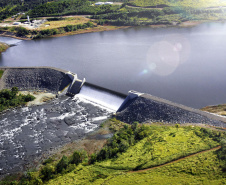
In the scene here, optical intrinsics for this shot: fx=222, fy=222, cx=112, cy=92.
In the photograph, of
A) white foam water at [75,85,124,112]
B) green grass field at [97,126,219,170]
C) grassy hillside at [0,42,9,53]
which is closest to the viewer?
green grass field at [97,126,219,170]

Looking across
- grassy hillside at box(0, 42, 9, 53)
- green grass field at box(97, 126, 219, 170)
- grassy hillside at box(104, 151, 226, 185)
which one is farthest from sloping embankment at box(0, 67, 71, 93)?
grassy hillside at box(0, 42, 9, 53)

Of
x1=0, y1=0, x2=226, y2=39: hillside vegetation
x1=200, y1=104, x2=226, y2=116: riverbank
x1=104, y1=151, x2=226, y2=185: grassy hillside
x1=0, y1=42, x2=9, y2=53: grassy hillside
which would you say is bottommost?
x1=104, y1=151, x2=226, y2=185: grassy hillside

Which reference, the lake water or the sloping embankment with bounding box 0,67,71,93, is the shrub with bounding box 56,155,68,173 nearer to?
the lake water

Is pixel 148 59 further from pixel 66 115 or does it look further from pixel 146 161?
pixel 146 161

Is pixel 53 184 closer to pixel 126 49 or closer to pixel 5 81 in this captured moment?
pixel 5 81

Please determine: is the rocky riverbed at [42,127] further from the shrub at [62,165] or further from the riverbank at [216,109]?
the riverbank at [216,109]

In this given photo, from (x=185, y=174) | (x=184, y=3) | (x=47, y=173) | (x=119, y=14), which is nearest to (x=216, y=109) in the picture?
(x=185, y=174)

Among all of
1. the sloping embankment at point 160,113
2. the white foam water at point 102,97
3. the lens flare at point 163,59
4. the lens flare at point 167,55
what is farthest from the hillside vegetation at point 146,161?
the lens flare at point 167,55

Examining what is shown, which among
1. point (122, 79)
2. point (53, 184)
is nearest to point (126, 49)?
point (122, 79)
